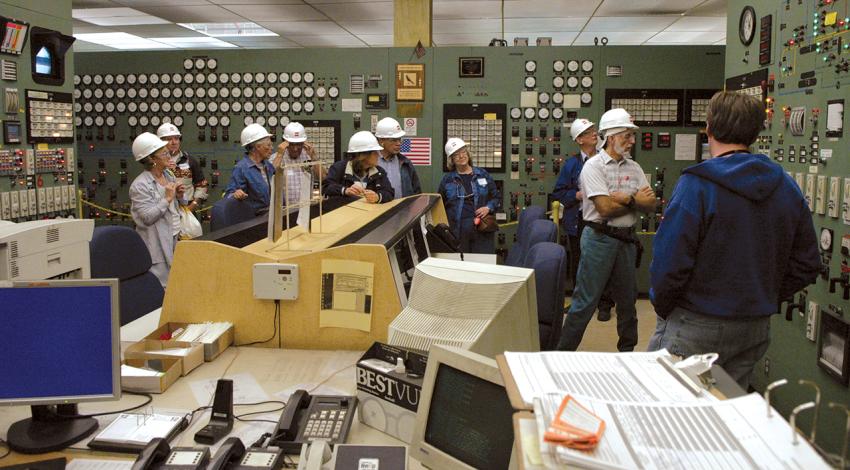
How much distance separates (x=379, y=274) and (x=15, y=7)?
3.85m

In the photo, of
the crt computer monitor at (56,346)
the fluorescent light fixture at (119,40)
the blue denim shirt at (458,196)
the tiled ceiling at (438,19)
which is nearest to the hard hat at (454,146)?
the blue denim shirt at (458,196)

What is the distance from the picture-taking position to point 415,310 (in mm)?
1993

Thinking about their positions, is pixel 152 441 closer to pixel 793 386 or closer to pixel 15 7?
pixel 793 386

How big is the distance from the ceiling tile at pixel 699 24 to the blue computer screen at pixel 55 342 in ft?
25.3

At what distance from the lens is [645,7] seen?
7.32 m

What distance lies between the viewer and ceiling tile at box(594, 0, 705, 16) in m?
7.04

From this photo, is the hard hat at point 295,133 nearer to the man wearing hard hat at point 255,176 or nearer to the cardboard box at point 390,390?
the man wearing hard hat at point 255,176

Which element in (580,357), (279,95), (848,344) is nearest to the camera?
(580,357)

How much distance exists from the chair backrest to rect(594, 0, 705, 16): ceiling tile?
4.38m

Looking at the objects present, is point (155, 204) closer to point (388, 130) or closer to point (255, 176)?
point (255, 176)

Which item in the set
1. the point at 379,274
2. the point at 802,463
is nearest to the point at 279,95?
the point at 379,274

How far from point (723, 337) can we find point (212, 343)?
1.82 metres

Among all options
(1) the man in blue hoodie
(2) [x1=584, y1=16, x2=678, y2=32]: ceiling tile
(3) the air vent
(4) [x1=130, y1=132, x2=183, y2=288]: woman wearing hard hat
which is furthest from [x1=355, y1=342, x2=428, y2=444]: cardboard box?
(2) [x1=584, y1=16, x2=678, y2=32]: ceiling tile

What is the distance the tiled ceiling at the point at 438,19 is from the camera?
7.17m
